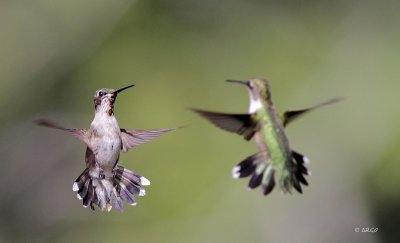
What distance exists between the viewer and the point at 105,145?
52.9 inches

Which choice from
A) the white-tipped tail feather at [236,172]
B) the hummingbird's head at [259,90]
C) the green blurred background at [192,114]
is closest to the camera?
the white-tipped tail feather at [236,172]

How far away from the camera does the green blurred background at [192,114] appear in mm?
5312

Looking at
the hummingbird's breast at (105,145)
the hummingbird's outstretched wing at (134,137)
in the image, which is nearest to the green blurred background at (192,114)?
the hummingbird's outstretched wing at (134,137)

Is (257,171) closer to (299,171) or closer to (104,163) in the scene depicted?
(299,171)

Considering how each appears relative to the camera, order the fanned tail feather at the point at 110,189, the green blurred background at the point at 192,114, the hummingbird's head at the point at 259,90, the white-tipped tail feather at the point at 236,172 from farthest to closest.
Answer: the green blurred background at the point at 192,114 → the hummingbird's head at the point at 259,90 → the white-tipped tail feather at the point at 236,172 → the fanned tail feather at the point at 110,189

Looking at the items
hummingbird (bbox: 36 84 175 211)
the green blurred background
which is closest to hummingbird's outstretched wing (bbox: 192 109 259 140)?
hummingbird (bbox: 36 84 175 211)

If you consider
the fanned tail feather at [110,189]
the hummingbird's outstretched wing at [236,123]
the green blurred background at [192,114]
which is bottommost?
the fanned tail feather at [110,189]

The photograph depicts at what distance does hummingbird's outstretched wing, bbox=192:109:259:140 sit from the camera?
53.2 inches

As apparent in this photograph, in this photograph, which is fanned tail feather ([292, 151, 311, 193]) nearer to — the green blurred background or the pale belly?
the pale belly

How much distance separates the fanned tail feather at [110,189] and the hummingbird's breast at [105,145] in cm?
3

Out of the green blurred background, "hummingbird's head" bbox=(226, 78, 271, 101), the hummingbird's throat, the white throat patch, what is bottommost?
the hummingbird's throat

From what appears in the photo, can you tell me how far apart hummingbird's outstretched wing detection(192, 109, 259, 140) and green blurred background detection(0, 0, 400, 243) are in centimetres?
343

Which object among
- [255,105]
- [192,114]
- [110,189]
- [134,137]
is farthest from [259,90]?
[192,114]

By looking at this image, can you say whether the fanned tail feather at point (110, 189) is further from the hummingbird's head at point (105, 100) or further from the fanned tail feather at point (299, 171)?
the fanned tail feather at point (299, 171)
